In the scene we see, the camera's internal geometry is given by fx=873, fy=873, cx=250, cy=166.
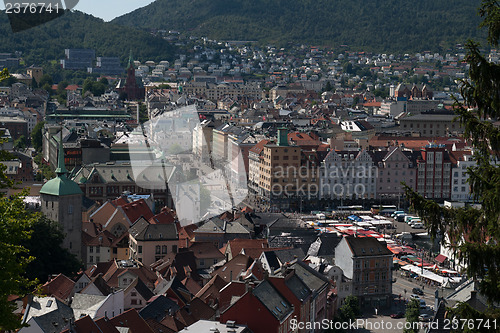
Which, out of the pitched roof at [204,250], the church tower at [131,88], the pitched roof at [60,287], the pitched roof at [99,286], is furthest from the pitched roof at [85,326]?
the church tower at [131,88]

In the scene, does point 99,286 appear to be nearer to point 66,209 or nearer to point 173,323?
point 173,323

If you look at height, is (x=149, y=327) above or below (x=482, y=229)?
below

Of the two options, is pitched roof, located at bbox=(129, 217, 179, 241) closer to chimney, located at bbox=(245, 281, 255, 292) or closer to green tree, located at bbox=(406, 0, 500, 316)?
chimney, located at bbox=(245, 281, 255, 292)

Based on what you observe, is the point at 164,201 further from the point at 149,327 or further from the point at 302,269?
the point at 149,327

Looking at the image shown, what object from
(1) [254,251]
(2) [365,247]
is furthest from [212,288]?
(2) [365,247]

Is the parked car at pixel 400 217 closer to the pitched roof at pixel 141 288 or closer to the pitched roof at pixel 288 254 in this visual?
the pitched roof at pixel 288 254

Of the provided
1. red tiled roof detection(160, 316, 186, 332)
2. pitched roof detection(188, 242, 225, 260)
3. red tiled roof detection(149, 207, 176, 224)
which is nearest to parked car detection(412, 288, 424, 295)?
pitched roof detection(188, 242, 225, 260)

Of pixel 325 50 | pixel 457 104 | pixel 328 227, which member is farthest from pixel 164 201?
pixel 325 50
